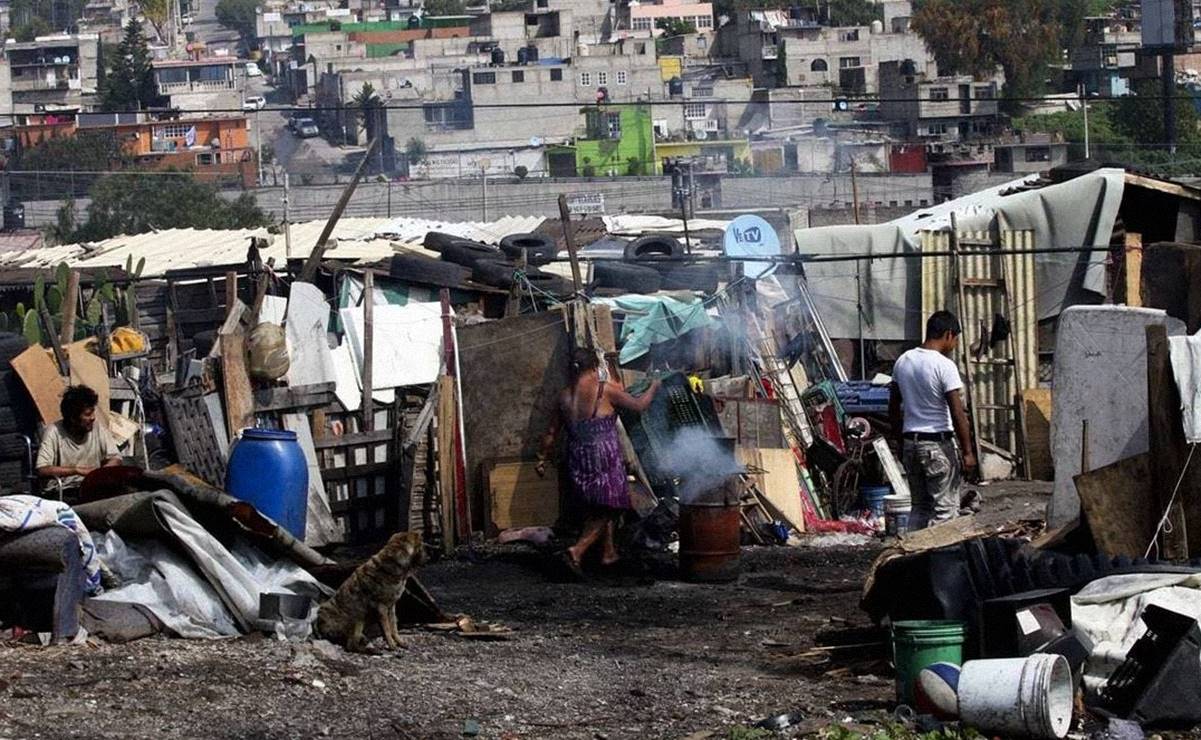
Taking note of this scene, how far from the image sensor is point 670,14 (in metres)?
134

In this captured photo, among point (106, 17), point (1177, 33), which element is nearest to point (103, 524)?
point (1177, 33)

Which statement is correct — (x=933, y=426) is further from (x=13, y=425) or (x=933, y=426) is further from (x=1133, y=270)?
(x=1133, y=270)

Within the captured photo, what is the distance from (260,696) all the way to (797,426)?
8338 millimetres

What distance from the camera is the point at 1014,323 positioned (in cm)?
1753

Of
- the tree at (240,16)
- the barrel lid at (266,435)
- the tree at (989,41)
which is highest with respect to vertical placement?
the tree at (240,16)

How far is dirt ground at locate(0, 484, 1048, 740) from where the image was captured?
25.1ft

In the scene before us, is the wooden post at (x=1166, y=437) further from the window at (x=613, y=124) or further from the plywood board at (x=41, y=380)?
the window at (x=613, y=124)

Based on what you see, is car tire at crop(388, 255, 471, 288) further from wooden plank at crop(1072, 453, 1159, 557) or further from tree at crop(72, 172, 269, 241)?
tree at crop(72, 172, 269, 241)

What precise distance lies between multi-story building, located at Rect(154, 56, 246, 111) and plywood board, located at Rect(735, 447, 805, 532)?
9745 cm

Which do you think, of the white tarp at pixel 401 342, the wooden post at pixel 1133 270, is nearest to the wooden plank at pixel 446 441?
the white tarp at pixel 401 342

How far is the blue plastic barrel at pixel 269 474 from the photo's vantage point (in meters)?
12.5

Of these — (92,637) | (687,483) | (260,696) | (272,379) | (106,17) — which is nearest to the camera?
(260,696)

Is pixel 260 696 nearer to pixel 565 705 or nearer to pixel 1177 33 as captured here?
pixel 565 705

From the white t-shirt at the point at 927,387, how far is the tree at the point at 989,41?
9306cm
